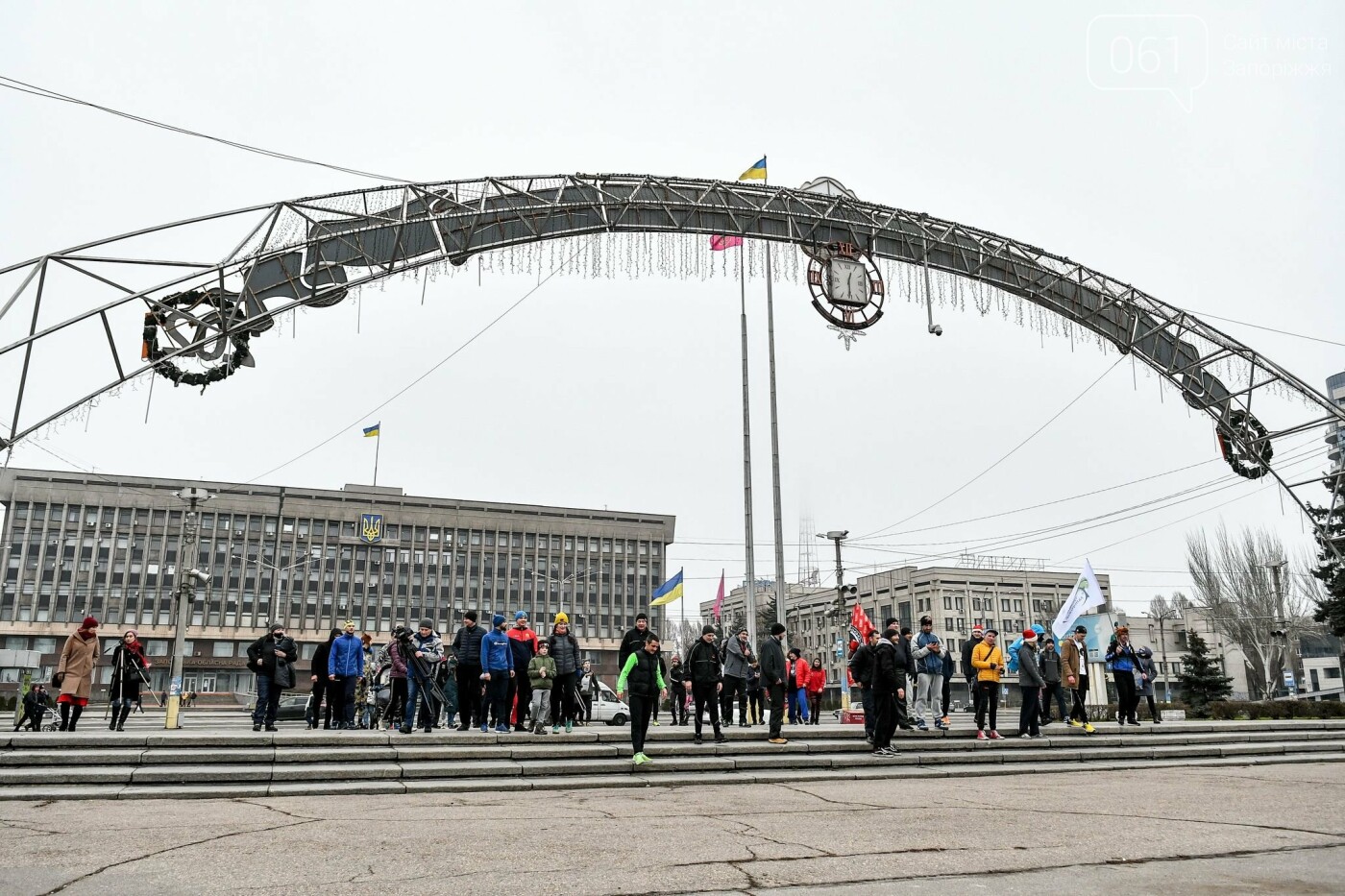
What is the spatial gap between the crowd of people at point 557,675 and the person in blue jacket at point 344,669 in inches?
0.8

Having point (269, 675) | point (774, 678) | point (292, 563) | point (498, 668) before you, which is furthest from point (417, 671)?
point (292, 563)

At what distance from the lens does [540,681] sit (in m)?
14.5

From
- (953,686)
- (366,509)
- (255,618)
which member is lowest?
(953,686)

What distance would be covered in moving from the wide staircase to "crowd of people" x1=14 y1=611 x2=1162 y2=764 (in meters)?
0.48

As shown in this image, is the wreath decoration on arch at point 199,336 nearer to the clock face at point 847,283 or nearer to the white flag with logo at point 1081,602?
the clock face at point 847,283

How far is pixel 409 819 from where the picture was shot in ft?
27.4

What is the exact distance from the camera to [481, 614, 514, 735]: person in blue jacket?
14.5 meters

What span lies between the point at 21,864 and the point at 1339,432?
2807 centimetres

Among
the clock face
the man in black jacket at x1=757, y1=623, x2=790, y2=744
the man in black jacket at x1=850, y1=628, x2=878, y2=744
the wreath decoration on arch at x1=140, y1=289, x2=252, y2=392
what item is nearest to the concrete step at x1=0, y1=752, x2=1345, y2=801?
the man in black jacket at x1=850, y1=628, x2=878, y2=744

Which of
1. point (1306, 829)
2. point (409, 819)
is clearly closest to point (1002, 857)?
point (1306, 829)

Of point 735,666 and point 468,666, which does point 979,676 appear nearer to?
point 735,666

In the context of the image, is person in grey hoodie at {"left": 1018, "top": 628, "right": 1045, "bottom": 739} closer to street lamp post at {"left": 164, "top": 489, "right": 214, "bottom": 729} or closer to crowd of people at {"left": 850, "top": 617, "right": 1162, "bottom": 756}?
crowd of people at {"left": 850, "top": 617, "right": 1162, "bottom": 756}

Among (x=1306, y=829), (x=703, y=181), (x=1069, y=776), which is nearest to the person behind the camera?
(x=1306, y=829)

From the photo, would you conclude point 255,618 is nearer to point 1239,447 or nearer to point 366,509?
point 366,509
